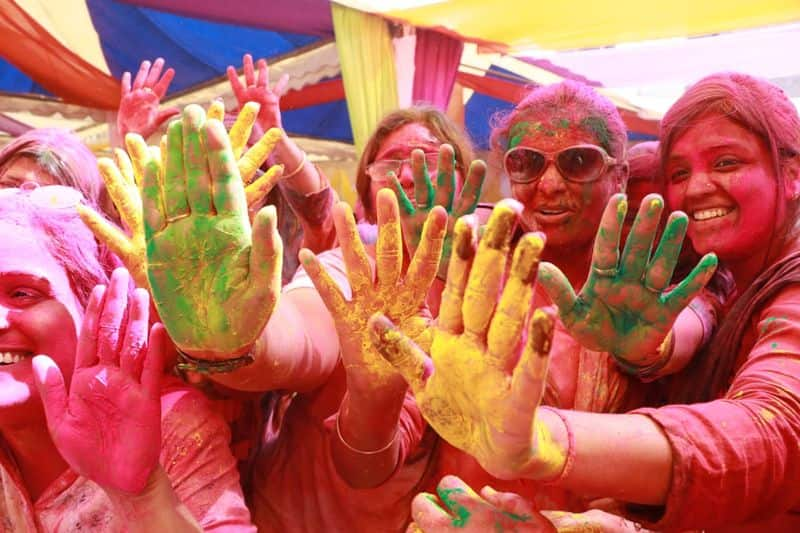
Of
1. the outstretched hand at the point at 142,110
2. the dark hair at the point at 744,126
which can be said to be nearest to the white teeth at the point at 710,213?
the dark hair at the point at 744,126

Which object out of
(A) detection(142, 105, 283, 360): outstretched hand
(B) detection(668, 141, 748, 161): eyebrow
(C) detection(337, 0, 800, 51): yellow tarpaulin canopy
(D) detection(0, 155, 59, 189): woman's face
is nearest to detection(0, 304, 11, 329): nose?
(A) detection(142, 105, 283, 360): outstretched hand

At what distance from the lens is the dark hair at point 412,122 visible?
2.17 metres

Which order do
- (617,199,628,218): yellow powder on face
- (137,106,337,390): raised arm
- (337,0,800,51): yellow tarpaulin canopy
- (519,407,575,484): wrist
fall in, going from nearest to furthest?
(519,407,575,484): wrist
(137,106,337,390): raised arm
(617,199,628,218): yellow powder on face
(337,0,800,51): yellow tarpaulin canopy

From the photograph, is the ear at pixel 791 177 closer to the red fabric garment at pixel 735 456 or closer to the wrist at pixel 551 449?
the red fabric garment at pixel 735 456

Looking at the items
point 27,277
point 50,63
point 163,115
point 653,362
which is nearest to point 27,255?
point 27,277

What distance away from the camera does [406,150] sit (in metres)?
2.14

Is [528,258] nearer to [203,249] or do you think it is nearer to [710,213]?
[203,249]

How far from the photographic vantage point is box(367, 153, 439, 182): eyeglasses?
2111 mm

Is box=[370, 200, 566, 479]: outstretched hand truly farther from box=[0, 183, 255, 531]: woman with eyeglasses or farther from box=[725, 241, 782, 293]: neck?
box=[725, 241, 782, 293]: neck

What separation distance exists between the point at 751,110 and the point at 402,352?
43.5 inches

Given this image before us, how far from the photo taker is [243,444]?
171cm

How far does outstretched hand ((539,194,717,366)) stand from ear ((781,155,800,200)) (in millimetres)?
535

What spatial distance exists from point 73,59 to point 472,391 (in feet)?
15.6

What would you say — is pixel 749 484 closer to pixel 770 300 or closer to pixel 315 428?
pixel 770 300
